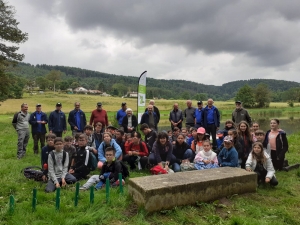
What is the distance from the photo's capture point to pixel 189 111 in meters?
10.4

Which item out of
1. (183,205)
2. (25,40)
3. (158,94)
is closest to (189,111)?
(183,205)

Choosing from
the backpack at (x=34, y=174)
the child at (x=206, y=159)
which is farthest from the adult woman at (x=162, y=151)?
the backpack at (x=34, y=174)

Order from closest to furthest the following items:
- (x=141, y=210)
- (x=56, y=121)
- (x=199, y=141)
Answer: (x=141, y=210), (x=199, y=141), (x=56, y=121)

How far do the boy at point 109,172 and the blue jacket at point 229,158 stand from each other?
8.60 feet

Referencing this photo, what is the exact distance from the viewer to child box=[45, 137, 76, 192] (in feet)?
18.7

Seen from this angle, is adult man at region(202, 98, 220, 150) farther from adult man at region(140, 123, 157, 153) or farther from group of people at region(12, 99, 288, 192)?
adult man at region(140, 123, 157, 153)

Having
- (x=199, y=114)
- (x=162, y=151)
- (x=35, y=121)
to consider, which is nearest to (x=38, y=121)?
(x=35, y=121)

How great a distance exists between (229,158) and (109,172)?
2988 millimetres

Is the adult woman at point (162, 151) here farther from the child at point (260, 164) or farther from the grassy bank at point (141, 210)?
the child at point (260, 164)

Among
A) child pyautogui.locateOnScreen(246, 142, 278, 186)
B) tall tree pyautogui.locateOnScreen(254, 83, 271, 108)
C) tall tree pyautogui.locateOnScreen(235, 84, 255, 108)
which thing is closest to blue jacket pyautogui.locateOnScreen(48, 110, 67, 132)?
child pyautogui.locateOnScreen(246, 142, 278, 186)

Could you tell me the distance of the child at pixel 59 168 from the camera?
569 centimetres

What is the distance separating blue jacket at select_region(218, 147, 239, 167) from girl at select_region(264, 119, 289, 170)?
1334mm

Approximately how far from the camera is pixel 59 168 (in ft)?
19.4

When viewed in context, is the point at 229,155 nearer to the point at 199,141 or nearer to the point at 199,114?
the point at 199,141
